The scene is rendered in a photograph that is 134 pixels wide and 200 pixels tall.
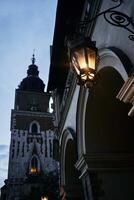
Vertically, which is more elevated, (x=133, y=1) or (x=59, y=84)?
(x=59, y=84)

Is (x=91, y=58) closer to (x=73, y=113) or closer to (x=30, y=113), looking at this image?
(x=73, y=113)

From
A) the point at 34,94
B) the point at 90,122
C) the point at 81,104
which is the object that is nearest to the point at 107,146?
the point at 90,122

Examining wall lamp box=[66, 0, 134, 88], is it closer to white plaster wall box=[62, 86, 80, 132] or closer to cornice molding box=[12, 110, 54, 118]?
white plaster wall box=[62, 86, 80, 132]

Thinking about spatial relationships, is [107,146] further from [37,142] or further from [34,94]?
[34,94]

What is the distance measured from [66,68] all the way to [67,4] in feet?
8.38

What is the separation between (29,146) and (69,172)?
87.7 ft

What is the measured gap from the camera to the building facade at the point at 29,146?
1208 inches

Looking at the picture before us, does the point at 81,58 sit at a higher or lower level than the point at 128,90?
higher

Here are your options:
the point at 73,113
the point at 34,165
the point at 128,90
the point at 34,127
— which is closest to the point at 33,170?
the point at 34,165

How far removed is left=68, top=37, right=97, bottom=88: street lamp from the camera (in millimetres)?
3279

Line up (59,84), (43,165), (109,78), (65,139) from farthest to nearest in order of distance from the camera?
(43,165) → (59,84) → (65,139) → (109,78)

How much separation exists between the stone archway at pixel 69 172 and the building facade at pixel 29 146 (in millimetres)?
18381

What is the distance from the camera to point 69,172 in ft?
28.0

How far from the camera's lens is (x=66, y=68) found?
921 cm
